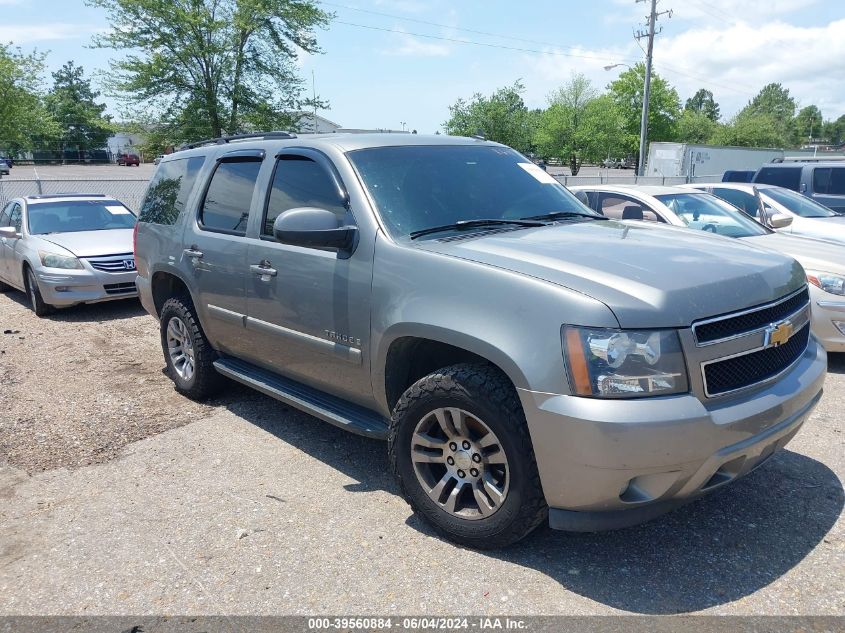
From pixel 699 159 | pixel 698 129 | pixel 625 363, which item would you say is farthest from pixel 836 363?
pixel 698 129

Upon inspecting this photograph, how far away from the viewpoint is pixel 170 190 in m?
5.29

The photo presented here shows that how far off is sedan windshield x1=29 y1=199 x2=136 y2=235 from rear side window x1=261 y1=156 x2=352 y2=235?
6434 millimetres

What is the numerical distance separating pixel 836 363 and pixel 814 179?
8.43 meters

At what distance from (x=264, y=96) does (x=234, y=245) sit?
17203 millimetres

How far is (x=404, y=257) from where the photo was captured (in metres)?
3.19

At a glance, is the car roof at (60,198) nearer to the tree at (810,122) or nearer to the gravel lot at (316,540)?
the gravel lot at (316,540)

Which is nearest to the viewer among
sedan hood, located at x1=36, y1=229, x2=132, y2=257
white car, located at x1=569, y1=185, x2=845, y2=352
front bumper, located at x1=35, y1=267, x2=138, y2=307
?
white car, located at x1=569, y1=185, x2=845, y2=352

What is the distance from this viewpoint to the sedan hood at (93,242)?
850cm

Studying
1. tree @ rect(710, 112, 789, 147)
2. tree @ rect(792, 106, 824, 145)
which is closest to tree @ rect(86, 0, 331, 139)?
tree @ rect(710, 112, 789, 147)

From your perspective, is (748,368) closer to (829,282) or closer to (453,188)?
(453,188)

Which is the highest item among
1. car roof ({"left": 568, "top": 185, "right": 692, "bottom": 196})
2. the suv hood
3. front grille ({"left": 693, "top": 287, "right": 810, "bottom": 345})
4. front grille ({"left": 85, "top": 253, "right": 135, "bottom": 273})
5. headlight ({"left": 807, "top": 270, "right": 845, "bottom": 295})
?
car roof ({"left": 568, "top": 185, "right": 692, "bottom": 196})

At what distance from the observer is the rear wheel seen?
851 cm

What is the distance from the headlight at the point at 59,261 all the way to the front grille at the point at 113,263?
0.14 m

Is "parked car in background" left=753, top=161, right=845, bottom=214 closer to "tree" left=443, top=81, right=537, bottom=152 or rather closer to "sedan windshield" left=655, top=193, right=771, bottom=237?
"sedan windshield" left=655, top=193, right=771, bottom=237
